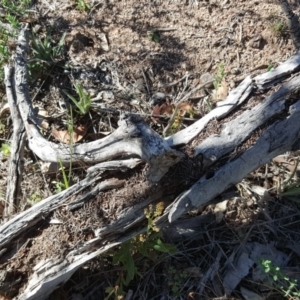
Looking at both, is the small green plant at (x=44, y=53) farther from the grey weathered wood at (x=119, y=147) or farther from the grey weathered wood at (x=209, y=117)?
the grey weathered wood at (x=209, y=117)

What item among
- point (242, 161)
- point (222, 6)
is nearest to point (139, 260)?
point (242, 161)

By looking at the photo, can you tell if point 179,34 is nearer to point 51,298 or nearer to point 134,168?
point 134,168

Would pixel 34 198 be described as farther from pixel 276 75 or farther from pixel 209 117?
pixel 276 75

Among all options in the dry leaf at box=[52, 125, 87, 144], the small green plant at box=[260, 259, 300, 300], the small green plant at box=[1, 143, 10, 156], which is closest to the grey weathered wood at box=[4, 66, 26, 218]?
the small green plant at box=[1, 143, 10, 156]

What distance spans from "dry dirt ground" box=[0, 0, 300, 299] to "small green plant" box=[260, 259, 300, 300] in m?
0.01

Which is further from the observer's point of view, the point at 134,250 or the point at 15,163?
the point at 15,163

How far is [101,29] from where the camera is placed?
11.4 feet

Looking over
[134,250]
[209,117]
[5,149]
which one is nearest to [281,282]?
[134,250]

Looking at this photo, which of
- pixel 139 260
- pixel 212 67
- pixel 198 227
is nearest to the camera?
pixel 139 260

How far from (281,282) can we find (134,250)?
79 cm

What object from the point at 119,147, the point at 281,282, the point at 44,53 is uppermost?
the point at 44,53

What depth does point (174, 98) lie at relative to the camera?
3.24 meters

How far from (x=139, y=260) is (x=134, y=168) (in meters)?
0.53

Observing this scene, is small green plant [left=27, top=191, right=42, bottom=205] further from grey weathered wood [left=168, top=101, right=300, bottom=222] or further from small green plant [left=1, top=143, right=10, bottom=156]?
grey weathered wood [left=168, top=101, right=300, bottom=222]
